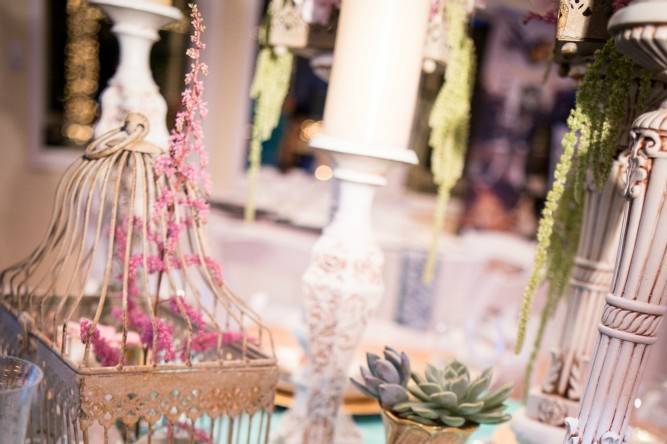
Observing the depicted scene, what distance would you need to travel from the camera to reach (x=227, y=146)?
12.3 feet

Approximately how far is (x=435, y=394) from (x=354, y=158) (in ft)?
1.20

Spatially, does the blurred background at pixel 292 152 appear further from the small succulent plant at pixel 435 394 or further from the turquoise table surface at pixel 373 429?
the small succulent plant at pixel 435 394

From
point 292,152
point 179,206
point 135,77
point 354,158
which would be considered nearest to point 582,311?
point 354,158

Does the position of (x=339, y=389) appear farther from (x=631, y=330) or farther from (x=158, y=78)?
(x=158, y=78)

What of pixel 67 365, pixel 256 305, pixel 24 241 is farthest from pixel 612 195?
pixel 24 241

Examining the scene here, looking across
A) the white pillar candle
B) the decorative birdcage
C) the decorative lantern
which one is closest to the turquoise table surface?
the decorative birdcage

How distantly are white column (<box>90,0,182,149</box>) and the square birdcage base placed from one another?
39 cm

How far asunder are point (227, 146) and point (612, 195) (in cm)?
304

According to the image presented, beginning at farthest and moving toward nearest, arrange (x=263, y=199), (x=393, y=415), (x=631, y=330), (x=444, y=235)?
(x=444, y=235) < (x=263, y=199) < (x=393, y=415) < (x=631, y=330)

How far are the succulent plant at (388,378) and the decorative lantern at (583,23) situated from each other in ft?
1.55

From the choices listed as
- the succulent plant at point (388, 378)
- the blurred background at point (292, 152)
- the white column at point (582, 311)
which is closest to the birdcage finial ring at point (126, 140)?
the succulent plant at point (388, 378)

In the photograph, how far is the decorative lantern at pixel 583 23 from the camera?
0.83 m

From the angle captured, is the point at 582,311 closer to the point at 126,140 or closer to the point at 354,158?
the point at 354,158

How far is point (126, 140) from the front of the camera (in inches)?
31.9
